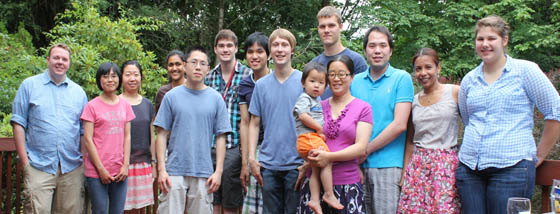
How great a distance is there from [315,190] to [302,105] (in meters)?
0.56

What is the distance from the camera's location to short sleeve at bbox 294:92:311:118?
2.96 m

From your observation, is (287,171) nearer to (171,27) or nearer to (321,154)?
(321,154)

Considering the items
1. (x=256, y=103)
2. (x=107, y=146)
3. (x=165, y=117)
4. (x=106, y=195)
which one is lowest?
(x=106, y=195)

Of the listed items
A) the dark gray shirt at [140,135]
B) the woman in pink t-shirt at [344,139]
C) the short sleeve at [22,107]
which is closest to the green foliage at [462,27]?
the dark gray shirt at [140,135]

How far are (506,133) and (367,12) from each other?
9482 millimetres

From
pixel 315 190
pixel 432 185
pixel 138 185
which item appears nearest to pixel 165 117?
pixel 138 185

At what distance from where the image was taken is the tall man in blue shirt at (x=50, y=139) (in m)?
3.46

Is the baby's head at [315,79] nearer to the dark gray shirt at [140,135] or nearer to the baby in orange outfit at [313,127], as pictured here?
the baby in orange outfit at [313,127]

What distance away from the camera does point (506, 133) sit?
2.67 metres

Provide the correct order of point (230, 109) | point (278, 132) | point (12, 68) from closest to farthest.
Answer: point (278, 132)
point (230, 109)
point (12, 68)

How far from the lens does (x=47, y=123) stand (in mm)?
3508

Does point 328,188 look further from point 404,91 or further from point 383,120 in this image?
point 404,91

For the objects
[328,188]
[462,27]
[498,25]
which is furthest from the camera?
[462,27]

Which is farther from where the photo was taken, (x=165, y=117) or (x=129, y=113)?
(x=129, y=113)
